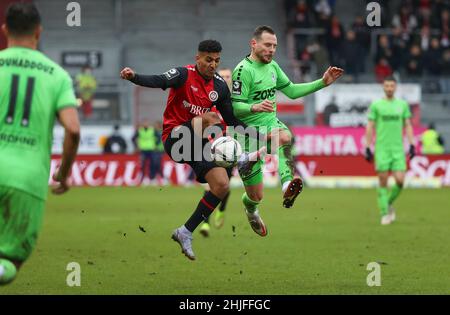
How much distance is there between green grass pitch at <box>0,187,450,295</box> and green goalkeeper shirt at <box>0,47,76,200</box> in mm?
3713

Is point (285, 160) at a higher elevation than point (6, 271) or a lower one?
higher

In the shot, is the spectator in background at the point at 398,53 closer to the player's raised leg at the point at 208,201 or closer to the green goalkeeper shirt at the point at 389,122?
the green goalkeeper shirt at the point at 389,122

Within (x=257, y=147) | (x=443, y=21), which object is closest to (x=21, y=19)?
(x=257, y=147)

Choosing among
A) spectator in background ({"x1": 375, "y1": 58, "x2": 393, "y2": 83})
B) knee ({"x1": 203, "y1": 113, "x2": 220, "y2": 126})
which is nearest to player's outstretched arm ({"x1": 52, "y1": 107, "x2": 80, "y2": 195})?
knee ({"x1": 203, "y1": 113, "x2": 220, "y2": 126})

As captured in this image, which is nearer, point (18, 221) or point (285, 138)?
point (18, 221)

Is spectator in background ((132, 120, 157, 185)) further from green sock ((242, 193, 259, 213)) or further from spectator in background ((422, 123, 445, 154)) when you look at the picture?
green sock ((242, 193, 259, 213))

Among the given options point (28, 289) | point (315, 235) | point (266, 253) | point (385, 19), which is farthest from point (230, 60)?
point (28, 289)

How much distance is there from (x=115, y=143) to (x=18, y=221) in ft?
84.6

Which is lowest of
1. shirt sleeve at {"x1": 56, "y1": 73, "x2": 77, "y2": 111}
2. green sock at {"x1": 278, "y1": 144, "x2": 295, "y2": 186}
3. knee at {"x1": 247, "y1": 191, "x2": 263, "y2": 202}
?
shirt sleeve at {"x1": 56, "y1": 73, "x2": 77, "y2": 111}

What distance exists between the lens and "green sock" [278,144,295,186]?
12.3 meters

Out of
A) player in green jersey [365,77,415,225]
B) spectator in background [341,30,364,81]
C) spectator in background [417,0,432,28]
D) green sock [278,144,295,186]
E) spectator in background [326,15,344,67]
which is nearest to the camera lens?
green sock [278,144,295,186]

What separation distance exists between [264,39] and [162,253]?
3746 mm

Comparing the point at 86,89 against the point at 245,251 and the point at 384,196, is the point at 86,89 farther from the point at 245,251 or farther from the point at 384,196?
the point at 245,251

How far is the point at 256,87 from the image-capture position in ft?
41.1
